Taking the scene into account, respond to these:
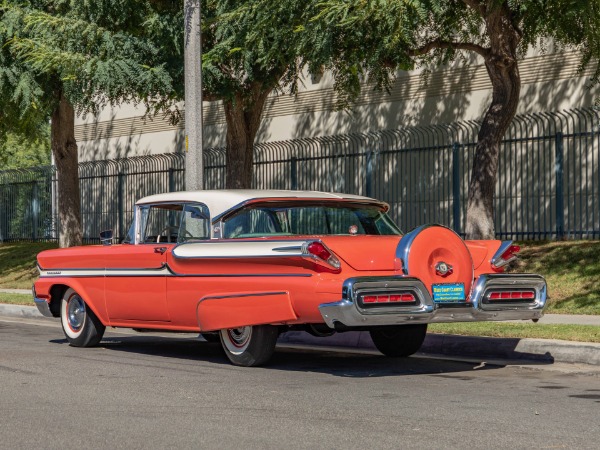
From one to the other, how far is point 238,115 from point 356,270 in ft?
40.4

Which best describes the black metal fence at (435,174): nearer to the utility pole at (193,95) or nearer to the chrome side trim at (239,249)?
the utility pole at (193,95)

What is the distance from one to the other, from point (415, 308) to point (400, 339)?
220 cm

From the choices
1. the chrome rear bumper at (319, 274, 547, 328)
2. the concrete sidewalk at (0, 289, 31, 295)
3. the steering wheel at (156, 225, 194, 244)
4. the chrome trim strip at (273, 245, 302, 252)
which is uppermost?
the steering wheel at (156, 225, 194, 244)

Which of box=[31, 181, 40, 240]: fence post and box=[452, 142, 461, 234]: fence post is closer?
box=[452, 142, 461, 234]: fence post

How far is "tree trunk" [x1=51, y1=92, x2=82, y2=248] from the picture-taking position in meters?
27.3

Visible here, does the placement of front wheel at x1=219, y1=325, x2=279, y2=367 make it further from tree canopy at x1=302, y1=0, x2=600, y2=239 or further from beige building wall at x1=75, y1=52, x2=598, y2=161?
beige building wall at x1=75, y1=52, x2=598, y2=161

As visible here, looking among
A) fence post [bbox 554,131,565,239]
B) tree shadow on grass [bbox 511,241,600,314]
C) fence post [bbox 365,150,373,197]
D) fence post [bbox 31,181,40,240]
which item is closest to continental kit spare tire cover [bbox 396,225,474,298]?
tree shadow on grass [bbox 511,241,600,314]

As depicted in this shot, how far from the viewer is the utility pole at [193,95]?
16375 mm

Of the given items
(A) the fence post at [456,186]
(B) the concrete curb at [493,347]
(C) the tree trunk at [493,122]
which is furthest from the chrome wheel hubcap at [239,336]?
(A) the fence post at [456,186]

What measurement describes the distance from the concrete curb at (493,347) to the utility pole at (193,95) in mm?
3645

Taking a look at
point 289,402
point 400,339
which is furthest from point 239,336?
point 289,402

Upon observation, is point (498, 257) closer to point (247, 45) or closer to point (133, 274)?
point (133, 274)

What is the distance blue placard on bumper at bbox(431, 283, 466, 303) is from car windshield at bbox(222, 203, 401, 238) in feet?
4.77

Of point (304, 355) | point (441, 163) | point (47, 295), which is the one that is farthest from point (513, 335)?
point (441, 163)
